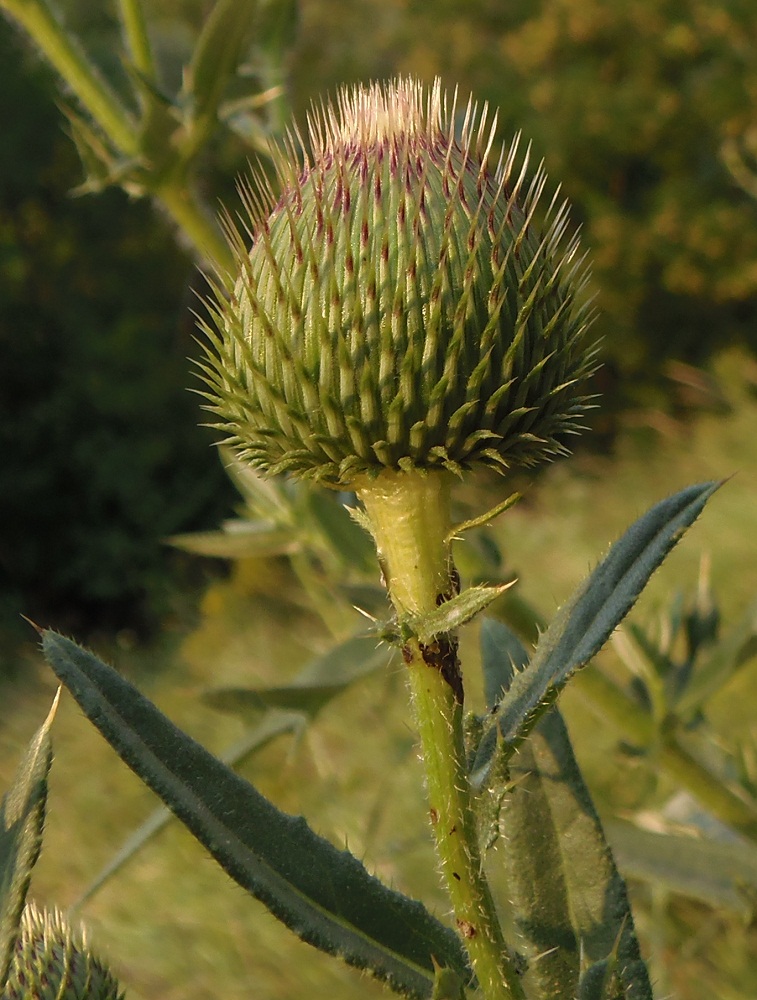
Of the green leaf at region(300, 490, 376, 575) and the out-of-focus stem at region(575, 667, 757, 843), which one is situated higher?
the green leaf at region(300, 490, 376, 575)

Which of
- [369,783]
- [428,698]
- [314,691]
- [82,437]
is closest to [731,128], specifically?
[82,437]

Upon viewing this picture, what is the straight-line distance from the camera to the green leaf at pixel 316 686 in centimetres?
216

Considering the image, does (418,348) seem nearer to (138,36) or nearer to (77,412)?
(138,36)

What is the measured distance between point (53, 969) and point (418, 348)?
789mm

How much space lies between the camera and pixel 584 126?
12078mm

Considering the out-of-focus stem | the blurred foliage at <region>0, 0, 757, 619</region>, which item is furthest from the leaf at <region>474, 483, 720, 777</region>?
the blurred foliage at <region>0, 0, 757, 619</region>

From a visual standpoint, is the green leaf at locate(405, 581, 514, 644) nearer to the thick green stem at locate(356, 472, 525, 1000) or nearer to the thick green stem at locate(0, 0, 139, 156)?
the thick green stem at locate(356, 472, 525, 1000)

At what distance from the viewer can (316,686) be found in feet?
7.09

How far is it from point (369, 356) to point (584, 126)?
11709mm

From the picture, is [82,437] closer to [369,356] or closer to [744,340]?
[744,340]

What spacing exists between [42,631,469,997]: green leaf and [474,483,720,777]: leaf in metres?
0.19

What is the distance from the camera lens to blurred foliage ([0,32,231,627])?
1190 centimetres

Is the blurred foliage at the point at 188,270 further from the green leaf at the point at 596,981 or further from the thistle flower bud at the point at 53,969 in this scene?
the green leaf at the point at 596,981

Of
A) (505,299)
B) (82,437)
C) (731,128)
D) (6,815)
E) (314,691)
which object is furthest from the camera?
(82,437)
